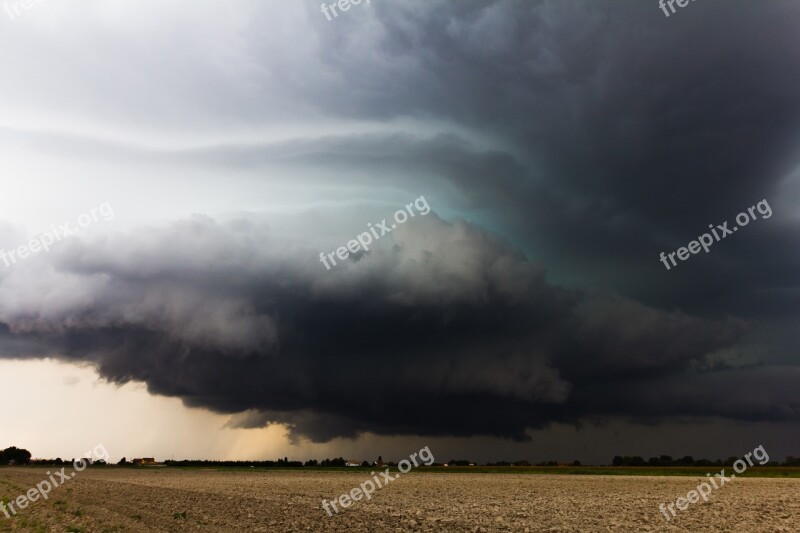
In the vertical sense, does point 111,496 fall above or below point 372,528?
above

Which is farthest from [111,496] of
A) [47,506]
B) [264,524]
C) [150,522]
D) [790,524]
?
[790,524]

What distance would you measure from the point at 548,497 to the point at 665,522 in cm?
2239

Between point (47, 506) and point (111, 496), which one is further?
point (111, 496)

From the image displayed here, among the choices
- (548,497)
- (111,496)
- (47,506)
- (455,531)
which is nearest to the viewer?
(455,531)

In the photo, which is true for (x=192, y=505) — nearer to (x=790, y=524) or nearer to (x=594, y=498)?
(x=594, y=498)

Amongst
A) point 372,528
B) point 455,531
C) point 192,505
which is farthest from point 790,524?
point 192,505

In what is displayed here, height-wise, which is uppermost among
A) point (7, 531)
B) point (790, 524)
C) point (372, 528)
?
point (7, 531)

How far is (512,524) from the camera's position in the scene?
41.5 m

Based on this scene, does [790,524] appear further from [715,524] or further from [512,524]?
[512,524]

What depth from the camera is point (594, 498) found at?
200 feet

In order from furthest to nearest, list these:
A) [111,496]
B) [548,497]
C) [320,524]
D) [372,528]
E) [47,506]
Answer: [111,496]
[548,497]
[47,506]
[320,524]
[372,528]

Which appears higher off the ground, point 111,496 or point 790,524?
point 111,496

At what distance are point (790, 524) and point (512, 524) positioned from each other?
710 inches

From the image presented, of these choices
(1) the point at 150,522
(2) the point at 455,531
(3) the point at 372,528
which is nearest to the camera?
(2) the point at 455,531
